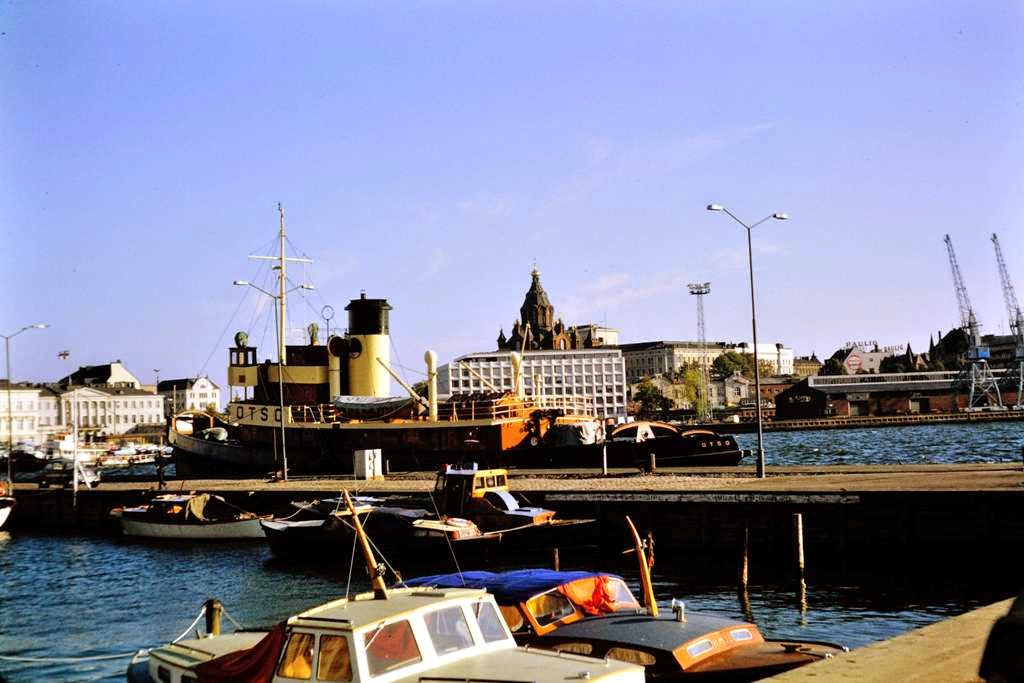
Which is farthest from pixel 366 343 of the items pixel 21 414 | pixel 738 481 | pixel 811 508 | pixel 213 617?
pixel 21 414

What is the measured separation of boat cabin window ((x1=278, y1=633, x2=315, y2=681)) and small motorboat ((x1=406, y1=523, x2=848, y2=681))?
5.19 metres

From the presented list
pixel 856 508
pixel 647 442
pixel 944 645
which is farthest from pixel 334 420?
pixel 944 645

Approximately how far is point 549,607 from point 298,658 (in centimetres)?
706

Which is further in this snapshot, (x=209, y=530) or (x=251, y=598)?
(x=209, y=530)

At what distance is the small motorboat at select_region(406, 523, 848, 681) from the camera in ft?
51.9

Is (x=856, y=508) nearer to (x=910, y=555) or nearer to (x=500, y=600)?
(x=910, y=555)

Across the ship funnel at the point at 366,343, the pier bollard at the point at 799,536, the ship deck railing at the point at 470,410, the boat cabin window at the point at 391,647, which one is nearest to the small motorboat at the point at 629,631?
the boat cabin window at the point at 391,647

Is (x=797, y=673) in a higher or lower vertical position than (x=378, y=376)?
lower

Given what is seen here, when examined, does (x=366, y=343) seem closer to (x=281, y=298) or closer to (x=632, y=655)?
(x=281, y=298)

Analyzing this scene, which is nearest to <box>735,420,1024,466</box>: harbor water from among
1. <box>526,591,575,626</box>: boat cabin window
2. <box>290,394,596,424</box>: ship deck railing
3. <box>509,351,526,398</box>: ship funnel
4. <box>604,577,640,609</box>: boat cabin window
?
<box>290,394,596,424</box>: ship deck railing

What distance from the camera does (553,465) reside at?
195 ft

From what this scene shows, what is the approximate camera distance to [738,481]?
136 ft

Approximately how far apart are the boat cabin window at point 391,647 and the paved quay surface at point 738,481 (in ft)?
77.6

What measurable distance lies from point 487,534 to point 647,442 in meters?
24.8
